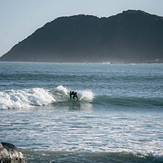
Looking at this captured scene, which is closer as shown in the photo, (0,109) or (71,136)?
(71,136)

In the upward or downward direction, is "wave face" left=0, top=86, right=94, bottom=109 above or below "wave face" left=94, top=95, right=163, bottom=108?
above

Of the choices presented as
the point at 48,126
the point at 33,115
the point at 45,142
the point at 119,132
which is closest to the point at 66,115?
the point at 33,115

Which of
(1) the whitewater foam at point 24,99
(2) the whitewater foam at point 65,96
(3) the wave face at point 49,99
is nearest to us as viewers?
(1) the whitewater foam at point 24,99

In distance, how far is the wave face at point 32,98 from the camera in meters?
26.4

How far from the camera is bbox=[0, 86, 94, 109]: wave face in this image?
2644cm

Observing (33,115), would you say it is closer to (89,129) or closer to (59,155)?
(89,129)

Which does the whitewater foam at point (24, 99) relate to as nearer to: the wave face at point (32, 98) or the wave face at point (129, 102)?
the wave face at point (32, 98)

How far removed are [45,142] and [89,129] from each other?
3.14 meters

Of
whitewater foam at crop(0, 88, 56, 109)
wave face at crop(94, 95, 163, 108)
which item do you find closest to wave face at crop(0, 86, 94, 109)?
whitewater foam at crop(0, 88, 56, 109)

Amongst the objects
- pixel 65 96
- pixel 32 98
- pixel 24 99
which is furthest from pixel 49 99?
pixel 65 96

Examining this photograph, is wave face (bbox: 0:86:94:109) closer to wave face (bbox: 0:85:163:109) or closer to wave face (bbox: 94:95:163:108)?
wave face (bbox: 0:85:163:109)

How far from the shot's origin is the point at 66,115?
22.2m

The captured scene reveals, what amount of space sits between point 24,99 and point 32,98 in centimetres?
106

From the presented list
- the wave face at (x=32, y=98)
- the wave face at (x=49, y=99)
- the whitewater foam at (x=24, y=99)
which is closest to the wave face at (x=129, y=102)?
the wave face at (x=49, y=99)
